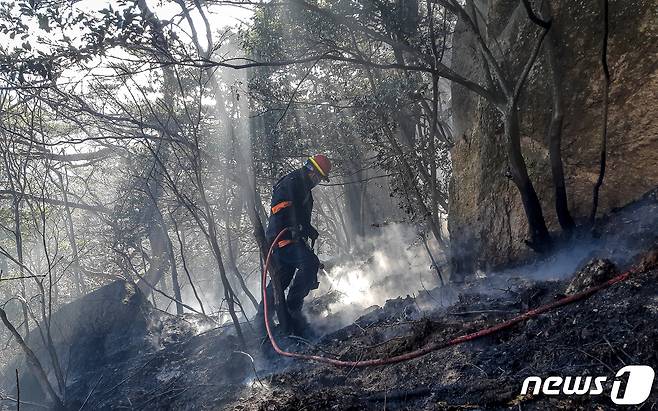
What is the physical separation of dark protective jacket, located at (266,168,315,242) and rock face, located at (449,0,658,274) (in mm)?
2382

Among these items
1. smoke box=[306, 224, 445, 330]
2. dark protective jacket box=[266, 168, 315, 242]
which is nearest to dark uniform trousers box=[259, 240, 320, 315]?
dark protective jacket box=[266, 168, 315, 242]

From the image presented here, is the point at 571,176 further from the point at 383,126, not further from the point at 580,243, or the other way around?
the point at 383,126

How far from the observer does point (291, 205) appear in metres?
6.74

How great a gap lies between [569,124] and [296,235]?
358 cm

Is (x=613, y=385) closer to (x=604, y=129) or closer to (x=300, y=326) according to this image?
(x=604, y=129)

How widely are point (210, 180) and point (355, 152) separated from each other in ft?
18.3

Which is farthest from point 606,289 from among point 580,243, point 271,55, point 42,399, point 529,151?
point 42,399

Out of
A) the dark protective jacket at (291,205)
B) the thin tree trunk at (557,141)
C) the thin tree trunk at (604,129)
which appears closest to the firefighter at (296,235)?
the dark protective jacket at (291,205)

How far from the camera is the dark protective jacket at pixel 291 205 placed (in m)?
6.73

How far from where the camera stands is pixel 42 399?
8.73m

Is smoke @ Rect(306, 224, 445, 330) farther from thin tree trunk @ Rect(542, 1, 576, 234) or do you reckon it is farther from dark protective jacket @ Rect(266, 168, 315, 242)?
thin tree trunk @ Rect(542, 1, 576, 234)

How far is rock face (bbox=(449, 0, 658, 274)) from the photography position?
4859 mm

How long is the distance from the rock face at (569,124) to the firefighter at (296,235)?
2241 millimetres

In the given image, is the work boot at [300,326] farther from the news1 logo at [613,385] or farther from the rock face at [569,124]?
the news1 logo at [613,385]
